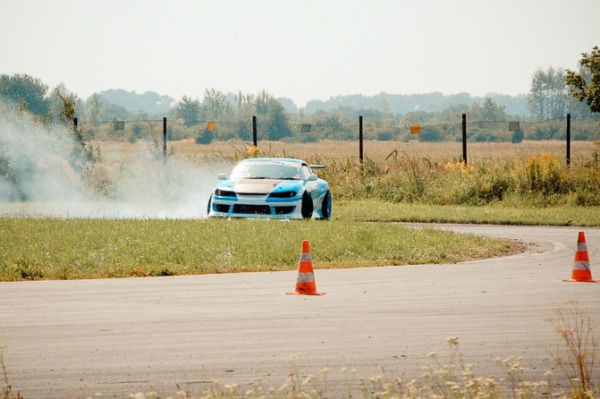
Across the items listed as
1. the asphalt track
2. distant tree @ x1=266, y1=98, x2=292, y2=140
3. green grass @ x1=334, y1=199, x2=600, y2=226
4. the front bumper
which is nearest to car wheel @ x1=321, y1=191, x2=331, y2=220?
green grass @ x1=334, y1=199, x2=600, y2=226

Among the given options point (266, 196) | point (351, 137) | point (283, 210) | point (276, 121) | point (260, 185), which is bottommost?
point (351, 137)

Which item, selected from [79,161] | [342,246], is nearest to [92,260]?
[342,246]

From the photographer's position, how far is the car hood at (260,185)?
24844mm

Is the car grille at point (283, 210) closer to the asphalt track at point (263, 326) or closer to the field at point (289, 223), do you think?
the field at point (289, 223)

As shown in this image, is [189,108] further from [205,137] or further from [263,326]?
[263,326]

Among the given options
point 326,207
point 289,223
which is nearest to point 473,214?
point 326,207

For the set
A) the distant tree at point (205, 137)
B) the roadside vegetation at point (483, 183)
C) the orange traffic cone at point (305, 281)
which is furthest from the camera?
the distant tree at point (205, 137)

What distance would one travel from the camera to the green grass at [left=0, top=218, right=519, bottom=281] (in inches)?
698

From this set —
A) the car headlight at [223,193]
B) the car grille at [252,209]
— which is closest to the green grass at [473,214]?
the car grille at [252,209]

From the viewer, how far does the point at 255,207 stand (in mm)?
24781

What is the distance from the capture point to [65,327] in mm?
12109

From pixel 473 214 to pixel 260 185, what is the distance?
6777mm

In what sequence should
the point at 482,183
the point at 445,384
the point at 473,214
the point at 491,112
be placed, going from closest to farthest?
the point at 445,384 → the point at 473,214 → the point at 482,183 → the point at 491,112

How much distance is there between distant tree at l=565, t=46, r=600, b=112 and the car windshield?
37.5 feet
